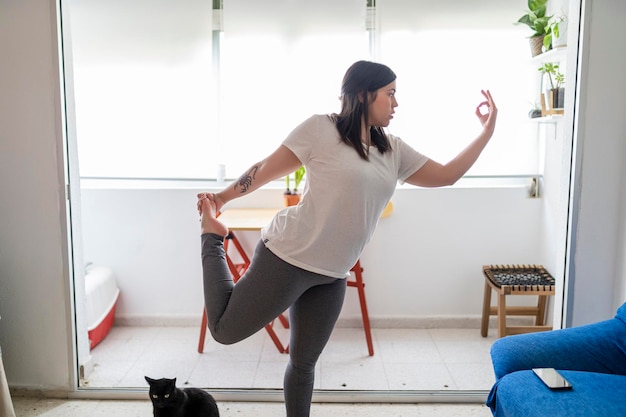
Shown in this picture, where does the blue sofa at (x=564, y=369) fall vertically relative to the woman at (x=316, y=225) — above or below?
below

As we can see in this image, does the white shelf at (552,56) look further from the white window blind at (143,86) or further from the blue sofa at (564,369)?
the white window blind at (143,86)

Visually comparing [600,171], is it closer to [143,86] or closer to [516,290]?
[516,290]

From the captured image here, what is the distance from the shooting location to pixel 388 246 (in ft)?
12.1

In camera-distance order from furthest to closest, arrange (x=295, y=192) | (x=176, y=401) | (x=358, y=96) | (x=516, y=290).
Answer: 1. (x=295, y=192)
2. (x=516, y=290)
3. (x=176, y=401)
4. (x=358, y=96)

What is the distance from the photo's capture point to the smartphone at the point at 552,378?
188 centimetres

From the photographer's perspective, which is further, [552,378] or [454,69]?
[454,69]

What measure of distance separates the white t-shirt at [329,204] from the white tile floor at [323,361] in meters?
1.12

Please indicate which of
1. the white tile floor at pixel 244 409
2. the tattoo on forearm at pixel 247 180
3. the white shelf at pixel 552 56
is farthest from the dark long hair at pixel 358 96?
the white shelf at pixel 552 56

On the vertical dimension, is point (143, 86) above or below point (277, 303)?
above

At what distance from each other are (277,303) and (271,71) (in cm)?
190

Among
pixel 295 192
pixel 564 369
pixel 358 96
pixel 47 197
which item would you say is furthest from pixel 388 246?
pixel 47 197

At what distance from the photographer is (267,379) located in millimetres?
3035

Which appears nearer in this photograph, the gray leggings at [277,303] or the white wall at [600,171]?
the gray leggings at [277,303]

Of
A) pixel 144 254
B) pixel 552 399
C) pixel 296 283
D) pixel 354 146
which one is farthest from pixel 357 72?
pixel 144 254
